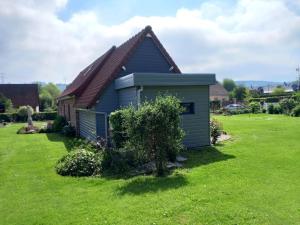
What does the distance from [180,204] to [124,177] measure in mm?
3218

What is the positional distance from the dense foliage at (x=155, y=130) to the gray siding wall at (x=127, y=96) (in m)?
3.48

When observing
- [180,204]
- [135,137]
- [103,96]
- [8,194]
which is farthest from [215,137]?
[8,194]

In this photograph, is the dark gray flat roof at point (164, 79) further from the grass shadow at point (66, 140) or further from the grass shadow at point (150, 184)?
the grass shadow at point (150, 184)

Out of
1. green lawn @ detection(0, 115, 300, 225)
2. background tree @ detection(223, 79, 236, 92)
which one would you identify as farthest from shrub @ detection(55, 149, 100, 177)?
background tree @ detection(223, 79, 236, 92)

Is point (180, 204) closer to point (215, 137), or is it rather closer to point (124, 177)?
point (124, 177)

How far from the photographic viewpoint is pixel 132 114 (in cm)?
959

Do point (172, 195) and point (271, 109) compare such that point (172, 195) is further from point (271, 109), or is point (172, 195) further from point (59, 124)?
point (271, 109)

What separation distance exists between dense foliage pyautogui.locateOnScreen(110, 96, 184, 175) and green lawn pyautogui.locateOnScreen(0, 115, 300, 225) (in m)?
0.80

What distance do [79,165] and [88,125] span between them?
6765 millimetres

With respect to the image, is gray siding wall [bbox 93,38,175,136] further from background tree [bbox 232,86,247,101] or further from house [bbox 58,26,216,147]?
background tree [bbox 232,86,247,101]

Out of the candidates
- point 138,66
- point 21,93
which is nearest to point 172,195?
point 138,66

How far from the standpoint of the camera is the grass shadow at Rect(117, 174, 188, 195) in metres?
8.06

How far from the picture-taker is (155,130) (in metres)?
9.34

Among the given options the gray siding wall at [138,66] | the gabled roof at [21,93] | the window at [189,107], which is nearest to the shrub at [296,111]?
the gray siding wall at [138,66]
